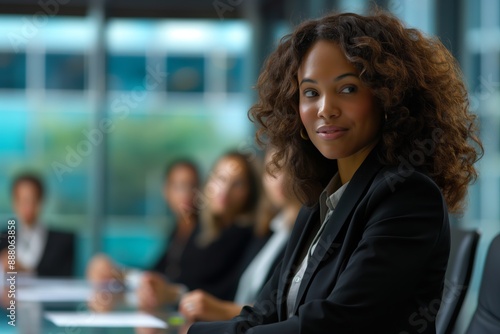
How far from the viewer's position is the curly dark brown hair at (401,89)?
1724 mm

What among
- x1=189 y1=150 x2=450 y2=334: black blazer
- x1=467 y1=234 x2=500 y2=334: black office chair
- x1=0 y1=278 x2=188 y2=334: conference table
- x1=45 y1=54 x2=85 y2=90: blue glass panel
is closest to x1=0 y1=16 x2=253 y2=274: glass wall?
x1=45 y1=54 x2=85 y2=90: blue glass panel

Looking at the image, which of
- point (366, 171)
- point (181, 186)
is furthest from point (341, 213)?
point (181, 186)

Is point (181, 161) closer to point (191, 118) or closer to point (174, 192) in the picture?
point (174, 192)

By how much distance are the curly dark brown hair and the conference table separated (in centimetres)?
86

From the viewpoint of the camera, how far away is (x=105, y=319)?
2752 mm

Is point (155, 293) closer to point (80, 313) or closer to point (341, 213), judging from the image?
point (80, 313)

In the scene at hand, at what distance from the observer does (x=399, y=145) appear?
175 cm

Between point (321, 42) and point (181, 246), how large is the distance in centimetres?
341

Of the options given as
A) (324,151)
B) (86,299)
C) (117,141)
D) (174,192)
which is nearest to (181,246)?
(174,192)

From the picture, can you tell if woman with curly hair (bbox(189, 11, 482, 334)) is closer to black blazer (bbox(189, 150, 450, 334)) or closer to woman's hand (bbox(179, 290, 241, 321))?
black blazer (bbox(189, 150, 450, 334))

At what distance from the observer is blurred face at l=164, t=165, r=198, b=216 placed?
543cm

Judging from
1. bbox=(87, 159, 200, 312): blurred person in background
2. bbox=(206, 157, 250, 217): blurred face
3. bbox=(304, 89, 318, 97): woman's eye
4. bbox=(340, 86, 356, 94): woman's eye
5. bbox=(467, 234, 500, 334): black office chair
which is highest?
bbox=(340, 86, 356, 94): woman's eye

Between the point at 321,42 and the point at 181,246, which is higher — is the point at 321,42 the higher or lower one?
the higher one

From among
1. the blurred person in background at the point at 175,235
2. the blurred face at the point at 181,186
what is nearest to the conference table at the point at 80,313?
the blurred person in background at the point at 175,235
